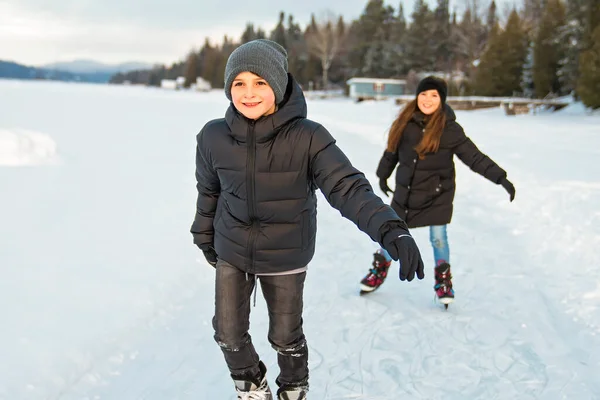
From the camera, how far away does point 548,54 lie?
2958 centimetres

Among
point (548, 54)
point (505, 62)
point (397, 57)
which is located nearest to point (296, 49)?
point (397, 57)

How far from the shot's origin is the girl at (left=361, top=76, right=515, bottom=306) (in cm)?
359

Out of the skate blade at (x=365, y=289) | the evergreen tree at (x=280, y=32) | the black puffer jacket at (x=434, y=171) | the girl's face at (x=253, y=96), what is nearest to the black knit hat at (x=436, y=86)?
the black puffer jacket at (x=434, y=171)

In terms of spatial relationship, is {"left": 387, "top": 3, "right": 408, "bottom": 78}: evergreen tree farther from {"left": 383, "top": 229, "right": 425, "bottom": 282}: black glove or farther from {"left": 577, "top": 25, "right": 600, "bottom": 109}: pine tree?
{"left": 383, "top": 229, "right": 425, "bottom": 282}: black glove

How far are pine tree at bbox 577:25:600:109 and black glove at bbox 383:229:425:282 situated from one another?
2331 centimetres

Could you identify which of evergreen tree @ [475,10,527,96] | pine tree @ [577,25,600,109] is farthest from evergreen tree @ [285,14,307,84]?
pine tree @ [577,25,600,109]

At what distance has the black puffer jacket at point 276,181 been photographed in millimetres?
1997

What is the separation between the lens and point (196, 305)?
3779 mm

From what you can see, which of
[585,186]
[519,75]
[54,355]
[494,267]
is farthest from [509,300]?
[519,75]

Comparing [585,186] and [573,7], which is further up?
[573,7]

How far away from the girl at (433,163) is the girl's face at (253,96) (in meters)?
1.87

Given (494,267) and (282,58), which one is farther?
(494,267)

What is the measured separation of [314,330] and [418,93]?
183 cm

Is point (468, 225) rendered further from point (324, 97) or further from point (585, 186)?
point (324, 97)
